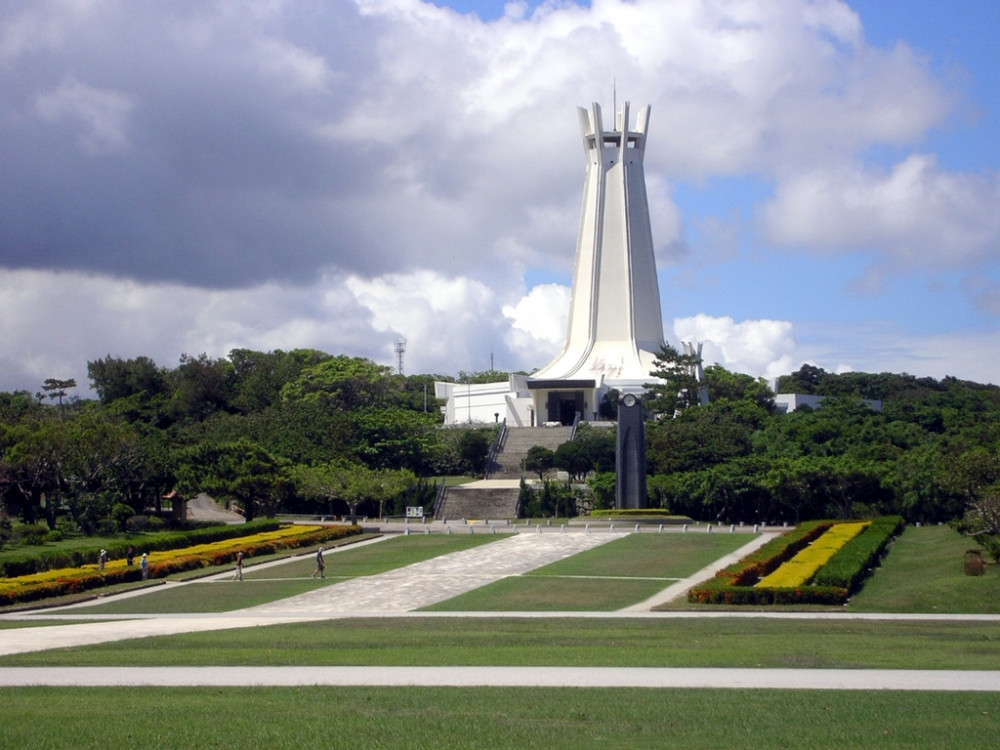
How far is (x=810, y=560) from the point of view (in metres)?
25.3

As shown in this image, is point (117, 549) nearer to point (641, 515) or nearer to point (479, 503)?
point (641, 515)

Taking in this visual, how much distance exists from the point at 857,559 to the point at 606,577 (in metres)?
5.24

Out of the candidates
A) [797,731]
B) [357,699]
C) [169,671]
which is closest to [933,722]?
[797,731]

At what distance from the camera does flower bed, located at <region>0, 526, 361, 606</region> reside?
24.0m

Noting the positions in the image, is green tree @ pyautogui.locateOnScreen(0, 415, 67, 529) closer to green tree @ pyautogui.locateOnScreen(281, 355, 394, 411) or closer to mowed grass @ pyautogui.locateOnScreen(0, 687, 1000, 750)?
green tree @ pyautogui.locateOnScreen(281, 355, 394, 411)

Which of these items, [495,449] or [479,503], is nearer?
[479,503]

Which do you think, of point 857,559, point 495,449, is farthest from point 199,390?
point 857,559

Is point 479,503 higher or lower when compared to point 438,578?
higher

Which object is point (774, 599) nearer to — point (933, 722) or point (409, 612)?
point (409, 612)

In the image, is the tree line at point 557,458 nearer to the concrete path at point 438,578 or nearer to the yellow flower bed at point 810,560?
the yellow flower bed at point 810,560

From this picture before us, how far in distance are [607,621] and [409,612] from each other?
169 inches

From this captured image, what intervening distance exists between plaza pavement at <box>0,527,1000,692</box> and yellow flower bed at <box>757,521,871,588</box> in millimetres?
1813

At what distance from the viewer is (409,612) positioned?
21172 mm

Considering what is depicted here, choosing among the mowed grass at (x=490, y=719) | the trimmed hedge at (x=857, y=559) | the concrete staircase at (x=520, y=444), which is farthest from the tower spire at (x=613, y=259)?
the mowed grass at (x=490, y=719)
